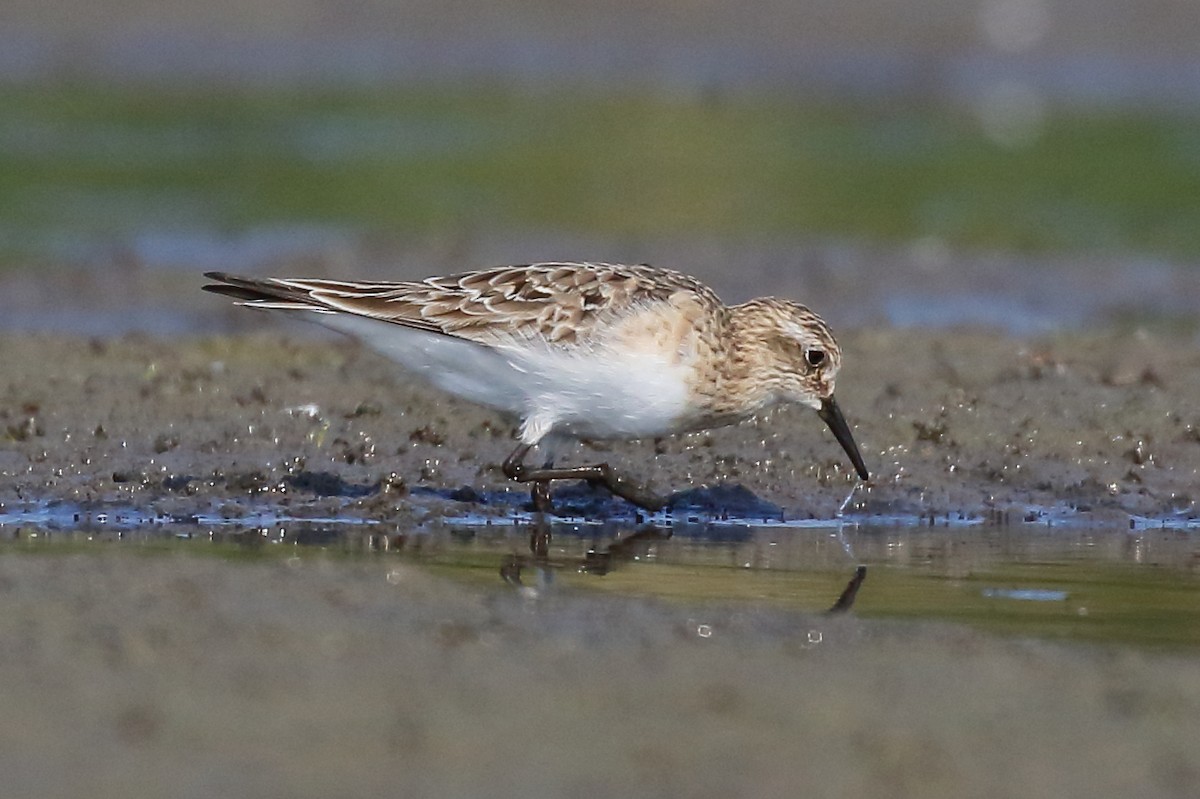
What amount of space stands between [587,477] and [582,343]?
2.53ft

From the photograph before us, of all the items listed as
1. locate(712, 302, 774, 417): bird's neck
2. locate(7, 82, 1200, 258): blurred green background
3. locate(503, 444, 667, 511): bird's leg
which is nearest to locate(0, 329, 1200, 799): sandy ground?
locate(503, 444, 667, 511): bird's leg

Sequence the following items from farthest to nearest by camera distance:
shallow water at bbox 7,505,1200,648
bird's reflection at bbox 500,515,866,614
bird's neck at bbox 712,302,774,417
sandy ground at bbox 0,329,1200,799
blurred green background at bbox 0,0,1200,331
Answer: blurred green background at bbox 0,0,1200,331, bird's neck at bbox 712,302,774,417, bird's reflection at bbox 500,515,866,614, shallow water at bbox 7,505,1200,648, sandy ground at bbox 0,329,1200,799

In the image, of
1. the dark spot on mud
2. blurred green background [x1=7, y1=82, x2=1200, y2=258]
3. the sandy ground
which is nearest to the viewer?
the sandy ground

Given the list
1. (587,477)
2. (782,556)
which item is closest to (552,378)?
(587,477)

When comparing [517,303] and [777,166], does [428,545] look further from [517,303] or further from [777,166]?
[777,166]

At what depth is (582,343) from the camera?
947 cm

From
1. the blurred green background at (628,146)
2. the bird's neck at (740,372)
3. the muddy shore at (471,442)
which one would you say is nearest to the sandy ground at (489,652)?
the muddy shore at (471,442)

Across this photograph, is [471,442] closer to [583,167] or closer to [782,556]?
[782,556]

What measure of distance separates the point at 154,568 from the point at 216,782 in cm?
248

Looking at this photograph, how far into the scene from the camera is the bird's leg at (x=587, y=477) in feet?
32.5

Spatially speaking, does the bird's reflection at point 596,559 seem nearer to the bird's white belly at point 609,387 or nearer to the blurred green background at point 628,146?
the bird's white belly at point 609,387

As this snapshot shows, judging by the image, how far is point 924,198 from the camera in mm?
20891

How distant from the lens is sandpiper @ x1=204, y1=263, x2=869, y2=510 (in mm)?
9453

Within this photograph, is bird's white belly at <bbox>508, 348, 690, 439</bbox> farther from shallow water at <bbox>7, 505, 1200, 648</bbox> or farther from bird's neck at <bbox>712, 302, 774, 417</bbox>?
shallow water at <bbox>7, 505, 1200, 648</bbox>
